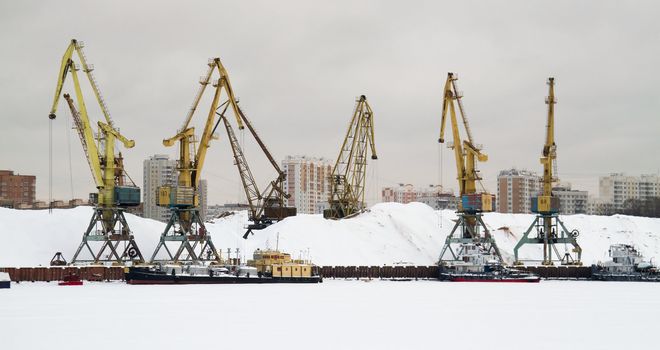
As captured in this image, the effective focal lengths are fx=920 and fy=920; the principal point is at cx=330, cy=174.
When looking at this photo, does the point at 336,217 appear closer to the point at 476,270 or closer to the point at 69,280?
the point at 476,270

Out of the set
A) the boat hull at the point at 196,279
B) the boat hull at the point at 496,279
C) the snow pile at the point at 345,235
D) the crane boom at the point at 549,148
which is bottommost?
the boat hull at the point at 496,279

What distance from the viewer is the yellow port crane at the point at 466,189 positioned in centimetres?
11869

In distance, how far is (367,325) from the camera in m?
54.3

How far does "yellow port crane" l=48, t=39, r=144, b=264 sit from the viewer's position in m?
107

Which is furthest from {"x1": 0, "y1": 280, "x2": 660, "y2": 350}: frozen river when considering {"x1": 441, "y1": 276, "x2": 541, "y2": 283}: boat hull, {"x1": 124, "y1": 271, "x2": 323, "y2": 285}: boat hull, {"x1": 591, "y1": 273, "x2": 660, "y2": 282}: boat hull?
{"x1": 591, "y1": 273, "x2": 660, "y2": 282}: boat hull

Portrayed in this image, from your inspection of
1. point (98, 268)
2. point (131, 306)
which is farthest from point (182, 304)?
point (98, 268)

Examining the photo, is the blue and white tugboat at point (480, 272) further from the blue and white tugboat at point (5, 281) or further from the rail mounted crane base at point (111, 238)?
the blue and white tugboat at point (5, 281)

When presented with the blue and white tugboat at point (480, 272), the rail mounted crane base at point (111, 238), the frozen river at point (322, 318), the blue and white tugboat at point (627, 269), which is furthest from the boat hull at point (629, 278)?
the rail mounted crane base at point (111, 238)

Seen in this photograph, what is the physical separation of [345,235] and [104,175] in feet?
110

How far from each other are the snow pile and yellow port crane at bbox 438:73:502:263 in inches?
273

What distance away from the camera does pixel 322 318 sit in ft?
192

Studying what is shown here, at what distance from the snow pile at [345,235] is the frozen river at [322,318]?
22.2 metres

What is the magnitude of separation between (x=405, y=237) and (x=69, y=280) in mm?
51586

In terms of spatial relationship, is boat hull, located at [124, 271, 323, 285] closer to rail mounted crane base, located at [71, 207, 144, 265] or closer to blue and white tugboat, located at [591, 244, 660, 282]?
rail mounted crane base, located at [71, 207, 144, 265]
